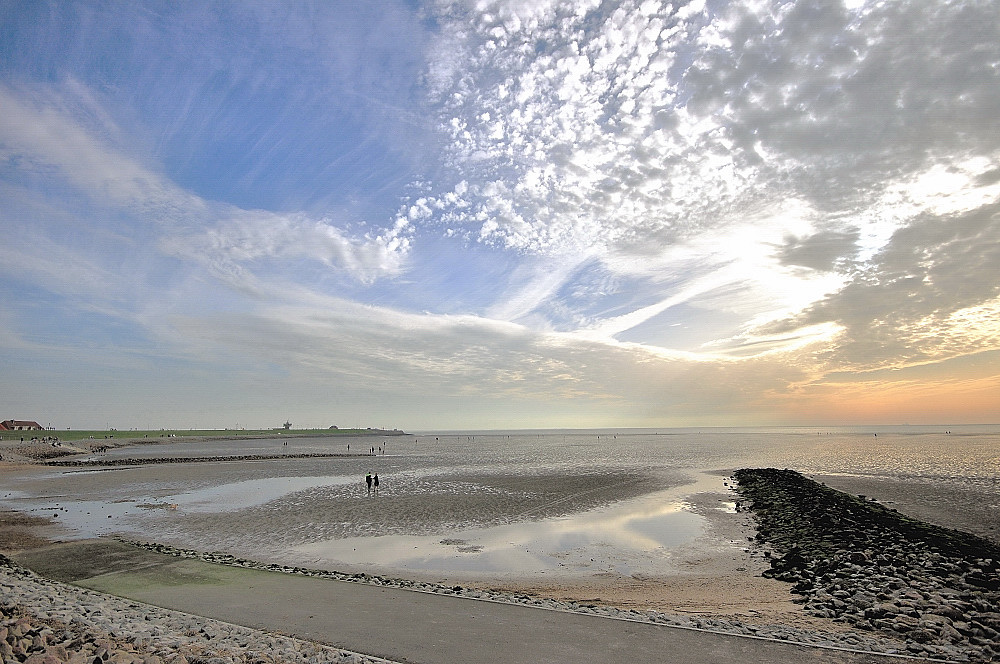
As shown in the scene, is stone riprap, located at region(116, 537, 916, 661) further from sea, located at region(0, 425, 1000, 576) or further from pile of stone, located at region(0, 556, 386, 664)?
pile of stone, located at region(0, 556, 386, 664)

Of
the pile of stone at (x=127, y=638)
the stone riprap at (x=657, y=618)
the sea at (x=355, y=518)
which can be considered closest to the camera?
the pile of stone at (x=127, y=638)

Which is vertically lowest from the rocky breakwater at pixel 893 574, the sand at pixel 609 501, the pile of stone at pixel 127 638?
the sand at pixel 609 501

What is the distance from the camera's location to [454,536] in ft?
71.9

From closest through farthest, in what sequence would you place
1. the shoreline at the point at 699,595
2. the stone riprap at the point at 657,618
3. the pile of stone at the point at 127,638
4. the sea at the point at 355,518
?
the pile of stone at the point at 127,638 < the stone riprap at the point at 657,618 < the shoreline at the point at 699,595 < the sea at the point at 355,518

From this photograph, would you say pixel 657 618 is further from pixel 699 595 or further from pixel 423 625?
pixel 423 625

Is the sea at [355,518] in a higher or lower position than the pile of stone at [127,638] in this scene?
lower


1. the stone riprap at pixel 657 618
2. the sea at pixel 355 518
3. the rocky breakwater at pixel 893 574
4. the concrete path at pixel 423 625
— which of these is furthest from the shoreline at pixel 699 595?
the sea at pixel 355 518

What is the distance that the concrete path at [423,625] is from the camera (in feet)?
28.3

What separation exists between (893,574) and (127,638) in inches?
746

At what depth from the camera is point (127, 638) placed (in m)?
8.49

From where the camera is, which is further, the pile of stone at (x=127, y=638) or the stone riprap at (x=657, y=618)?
the stone riprap at (x=657, y=618)

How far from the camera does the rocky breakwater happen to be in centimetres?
1019

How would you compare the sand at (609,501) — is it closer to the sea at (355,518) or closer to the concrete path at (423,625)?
the sea at (355,518)

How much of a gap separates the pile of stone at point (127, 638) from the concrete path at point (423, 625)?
582 millimetres
